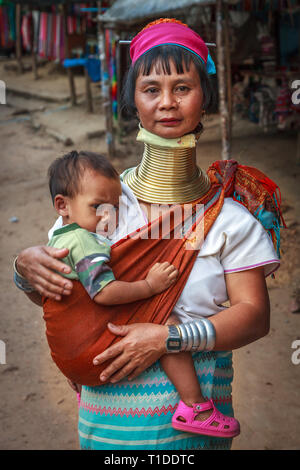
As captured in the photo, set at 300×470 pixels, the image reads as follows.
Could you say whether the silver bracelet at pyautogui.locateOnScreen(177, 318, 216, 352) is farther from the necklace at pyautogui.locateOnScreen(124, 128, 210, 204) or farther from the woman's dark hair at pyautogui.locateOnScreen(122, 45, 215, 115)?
the woman's dark hair at pyautogui.locateOnScreen(122, 45, 215, 115)

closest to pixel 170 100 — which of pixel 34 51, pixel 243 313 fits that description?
pixel 243 313

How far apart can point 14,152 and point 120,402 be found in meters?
9.44

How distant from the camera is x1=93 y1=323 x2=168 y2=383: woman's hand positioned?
5.31ft

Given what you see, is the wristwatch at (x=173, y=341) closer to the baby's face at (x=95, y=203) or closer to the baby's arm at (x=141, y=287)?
the baby's arm at (x=141, y=287)

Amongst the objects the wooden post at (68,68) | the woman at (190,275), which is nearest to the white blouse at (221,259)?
the woman at (190,275)

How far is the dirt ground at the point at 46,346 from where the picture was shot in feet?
11.6

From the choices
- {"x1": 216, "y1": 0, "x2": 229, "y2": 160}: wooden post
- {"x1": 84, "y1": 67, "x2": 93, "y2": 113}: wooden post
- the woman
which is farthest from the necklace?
{"x1": 84, "y1": 67, "x2": 93, "y2": 113}: wooden post

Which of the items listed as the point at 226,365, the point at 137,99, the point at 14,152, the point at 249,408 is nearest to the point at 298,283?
the point at 249,408

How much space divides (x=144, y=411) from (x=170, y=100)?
1.06 meters

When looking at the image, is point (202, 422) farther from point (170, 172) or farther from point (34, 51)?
point (34, 51)

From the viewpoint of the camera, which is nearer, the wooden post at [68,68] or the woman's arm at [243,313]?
the woman's arm at [243,313]

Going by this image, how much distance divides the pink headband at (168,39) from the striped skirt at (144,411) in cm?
105

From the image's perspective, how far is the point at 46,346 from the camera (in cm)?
450

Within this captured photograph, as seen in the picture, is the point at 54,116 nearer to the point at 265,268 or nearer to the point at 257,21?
the point at 257,21
